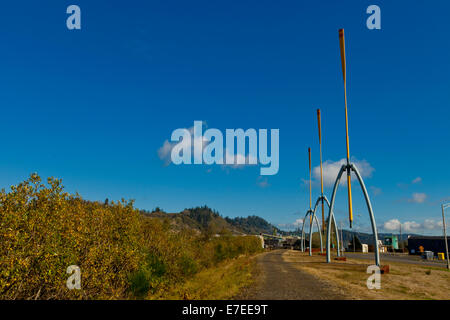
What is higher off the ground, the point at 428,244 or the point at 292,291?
the point at 292,291

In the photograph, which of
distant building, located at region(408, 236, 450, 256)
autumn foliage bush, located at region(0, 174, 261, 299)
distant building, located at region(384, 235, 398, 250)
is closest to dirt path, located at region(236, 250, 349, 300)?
autumn foliage bush, located at region(0, 174, 261, 299)

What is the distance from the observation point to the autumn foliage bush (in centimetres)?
1681

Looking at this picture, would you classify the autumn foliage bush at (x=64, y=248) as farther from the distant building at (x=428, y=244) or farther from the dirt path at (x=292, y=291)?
the distant building at (x=428, y=244)

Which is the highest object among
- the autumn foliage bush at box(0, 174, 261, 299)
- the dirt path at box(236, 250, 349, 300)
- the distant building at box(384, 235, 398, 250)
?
the autumn foliage bush at box(0, 174, 261, 299)

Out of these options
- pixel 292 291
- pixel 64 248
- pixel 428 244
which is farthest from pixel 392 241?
pixel 64 248

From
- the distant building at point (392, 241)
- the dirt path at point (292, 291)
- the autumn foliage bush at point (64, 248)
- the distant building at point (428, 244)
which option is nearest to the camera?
the autumn foliage bush at point (64, 248)

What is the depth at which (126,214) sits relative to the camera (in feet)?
107

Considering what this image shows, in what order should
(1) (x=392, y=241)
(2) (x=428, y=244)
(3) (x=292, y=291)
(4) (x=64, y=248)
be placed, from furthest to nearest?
1. (1) (x=392, y=241)
2. (2) (x=428, y=244)
3. (3) (x=292, y=291)
4. (4) (x=64, y=248)

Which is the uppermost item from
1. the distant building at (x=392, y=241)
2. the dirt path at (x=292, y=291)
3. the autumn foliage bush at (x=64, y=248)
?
the autumn foliage bush at (x=64, y=248)

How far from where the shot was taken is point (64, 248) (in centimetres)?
2016

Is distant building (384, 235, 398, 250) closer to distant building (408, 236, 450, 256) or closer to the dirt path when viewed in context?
distant building (408, 236, 450, 256)

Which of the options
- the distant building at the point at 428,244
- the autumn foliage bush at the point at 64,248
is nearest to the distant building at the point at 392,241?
the distant building at the point at 428,244

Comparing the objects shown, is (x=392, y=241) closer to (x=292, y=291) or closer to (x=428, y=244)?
(x=428, y=244)

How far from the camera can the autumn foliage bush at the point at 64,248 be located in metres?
16.8
